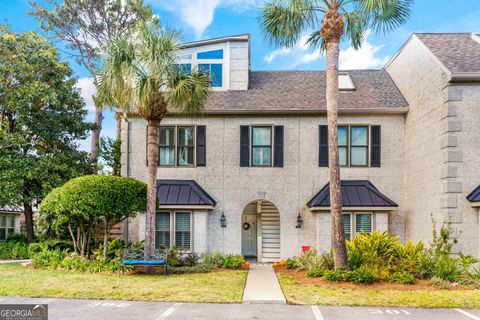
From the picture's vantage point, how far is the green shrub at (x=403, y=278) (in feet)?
35.1

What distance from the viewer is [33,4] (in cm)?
2359

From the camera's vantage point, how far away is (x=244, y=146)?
15984 mm

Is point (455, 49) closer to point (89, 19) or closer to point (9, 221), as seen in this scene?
point (89, 19)

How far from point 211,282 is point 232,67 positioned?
384 inches

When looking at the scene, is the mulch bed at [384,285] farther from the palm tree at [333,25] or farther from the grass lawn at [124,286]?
→ the grass lawn at [124,286]

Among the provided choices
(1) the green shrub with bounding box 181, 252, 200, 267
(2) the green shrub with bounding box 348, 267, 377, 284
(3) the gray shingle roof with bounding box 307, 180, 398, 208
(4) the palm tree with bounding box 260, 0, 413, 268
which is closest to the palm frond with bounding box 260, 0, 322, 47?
(4) the palm tree with bounding box 260, 0, 413, 268

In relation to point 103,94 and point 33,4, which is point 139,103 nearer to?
point 103,94

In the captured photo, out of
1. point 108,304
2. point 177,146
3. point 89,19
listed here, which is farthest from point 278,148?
point 89,19

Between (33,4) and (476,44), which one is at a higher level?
(33,4)

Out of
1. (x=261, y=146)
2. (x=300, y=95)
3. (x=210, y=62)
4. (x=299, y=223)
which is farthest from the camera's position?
(x=210, y=62)

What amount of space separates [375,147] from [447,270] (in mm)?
5914

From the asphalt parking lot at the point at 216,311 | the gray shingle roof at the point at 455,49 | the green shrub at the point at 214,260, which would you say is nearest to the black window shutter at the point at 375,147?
the gray shingle roof at the point at 455,49

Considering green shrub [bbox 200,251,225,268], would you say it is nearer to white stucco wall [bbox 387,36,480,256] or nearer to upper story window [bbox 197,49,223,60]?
white stucco wall [bbox 387,36,480,256]

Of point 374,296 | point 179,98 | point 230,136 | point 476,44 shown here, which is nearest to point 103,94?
point 179,98
